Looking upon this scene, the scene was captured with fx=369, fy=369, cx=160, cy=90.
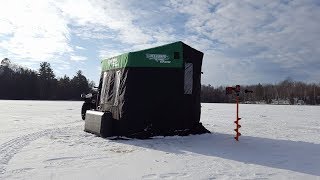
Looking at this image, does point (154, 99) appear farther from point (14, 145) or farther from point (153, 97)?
point (14, 145)

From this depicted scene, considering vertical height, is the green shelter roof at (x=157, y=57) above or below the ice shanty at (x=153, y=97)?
above

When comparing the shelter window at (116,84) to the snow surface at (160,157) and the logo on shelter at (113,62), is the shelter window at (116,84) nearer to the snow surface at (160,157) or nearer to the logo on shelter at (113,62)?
the logo on shelter at (113,62)

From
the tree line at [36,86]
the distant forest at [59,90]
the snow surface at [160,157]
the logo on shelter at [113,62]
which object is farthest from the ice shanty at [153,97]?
the tree line at [36,86]

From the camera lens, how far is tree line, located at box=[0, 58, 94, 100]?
83.7 m

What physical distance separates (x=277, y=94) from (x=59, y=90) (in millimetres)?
58877

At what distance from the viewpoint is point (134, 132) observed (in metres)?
11.5

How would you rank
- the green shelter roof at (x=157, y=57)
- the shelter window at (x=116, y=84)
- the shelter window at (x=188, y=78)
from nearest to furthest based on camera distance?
the green shelter roof at (x=157, y=57) < the shelter window at (x=116, y=84) < the shelter window at (x=188, y=78)

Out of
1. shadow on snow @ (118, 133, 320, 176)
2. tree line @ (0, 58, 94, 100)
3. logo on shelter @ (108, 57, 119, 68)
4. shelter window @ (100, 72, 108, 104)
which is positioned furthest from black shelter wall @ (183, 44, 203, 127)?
tree line @ (0, 58, 94, 100)

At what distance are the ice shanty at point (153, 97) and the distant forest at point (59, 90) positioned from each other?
68.4m

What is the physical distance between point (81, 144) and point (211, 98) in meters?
81.2

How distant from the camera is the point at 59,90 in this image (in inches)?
3504

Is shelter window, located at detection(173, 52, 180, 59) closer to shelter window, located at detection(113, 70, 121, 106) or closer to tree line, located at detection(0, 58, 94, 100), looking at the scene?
shelter window, located at detection(113, 70, 121, 106)

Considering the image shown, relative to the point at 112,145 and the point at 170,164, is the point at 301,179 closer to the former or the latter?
the point at 170,164

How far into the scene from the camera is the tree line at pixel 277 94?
89.4 metres
